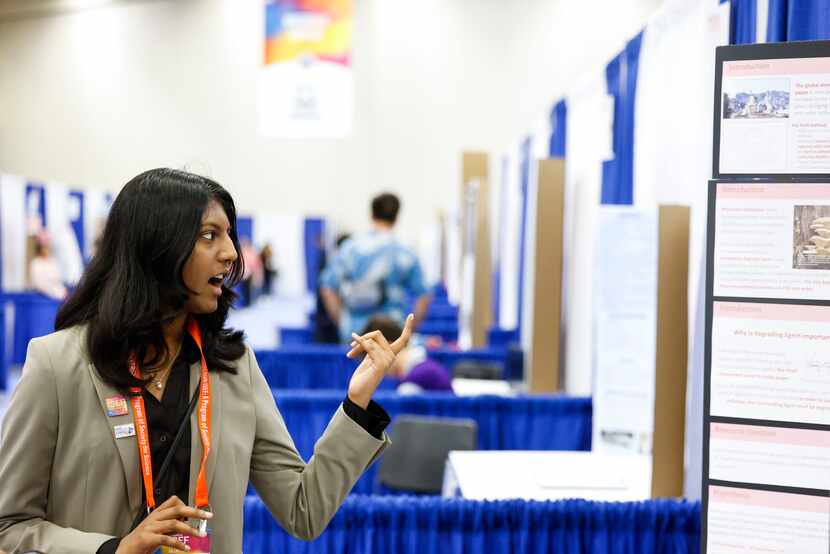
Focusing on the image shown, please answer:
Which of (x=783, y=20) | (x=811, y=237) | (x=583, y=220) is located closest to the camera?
(x=811, y=237)

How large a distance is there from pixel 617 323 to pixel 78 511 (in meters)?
2.15

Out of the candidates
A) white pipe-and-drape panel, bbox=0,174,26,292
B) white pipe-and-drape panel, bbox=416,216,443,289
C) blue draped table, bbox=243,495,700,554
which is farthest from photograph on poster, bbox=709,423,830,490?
white pipe-and-drape panel, bbox=416,216,443,289

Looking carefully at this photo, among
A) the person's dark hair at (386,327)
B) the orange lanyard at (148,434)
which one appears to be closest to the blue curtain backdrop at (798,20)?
the orange lanyard at (148,434)

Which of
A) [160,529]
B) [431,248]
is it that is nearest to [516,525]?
[160,529]

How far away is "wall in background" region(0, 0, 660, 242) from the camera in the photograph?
52.0 ft

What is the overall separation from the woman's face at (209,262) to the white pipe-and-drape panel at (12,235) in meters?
10.1

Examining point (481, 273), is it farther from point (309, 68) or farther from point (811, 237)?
point (309, 68)

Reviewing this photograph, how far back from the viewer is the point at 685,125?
3.53 metres

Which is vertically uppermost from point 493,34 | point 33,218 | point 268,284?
point 493,34

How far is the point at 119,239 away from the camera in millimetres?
1461

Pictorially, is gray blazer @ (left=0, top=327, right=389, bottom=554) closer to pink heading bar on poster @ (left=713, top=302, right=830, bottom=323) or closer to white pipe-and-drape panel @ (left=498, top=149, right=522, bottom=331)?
pink heading bar on poster @ (left=713, top=302, right=830, bottom=323)

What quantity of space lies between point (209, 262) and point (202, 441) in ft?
0.86

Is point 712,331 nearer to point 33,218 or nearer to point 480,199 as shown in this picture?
point 480,199

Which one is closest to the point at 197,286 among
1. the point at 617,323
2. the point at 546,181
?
the point at 617,323
